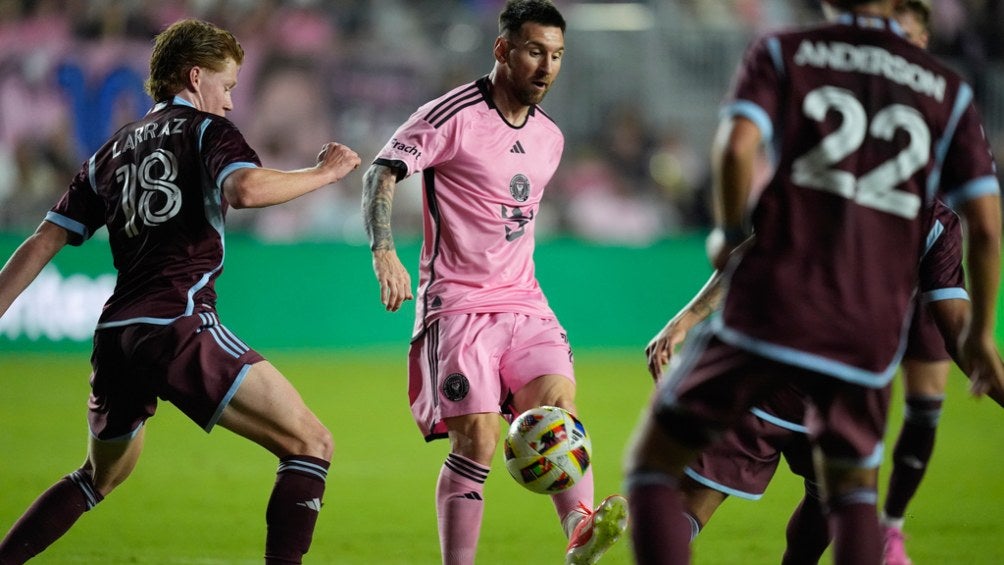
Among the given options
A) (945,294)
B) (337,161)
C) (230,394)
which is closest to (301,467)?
(230,394)

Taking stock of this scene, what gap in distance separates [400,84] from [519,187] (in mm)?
11592

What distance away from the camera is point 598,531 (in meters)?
5.35

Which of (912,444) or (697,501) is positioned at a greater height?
(697,501)

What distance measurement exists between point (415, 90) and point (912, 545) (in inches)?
464

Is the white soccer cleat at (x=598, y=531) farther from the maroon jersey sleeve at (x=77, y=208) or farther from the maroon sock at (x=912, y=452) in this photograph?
the maroon jersey sleeve at (x=77, y=208)

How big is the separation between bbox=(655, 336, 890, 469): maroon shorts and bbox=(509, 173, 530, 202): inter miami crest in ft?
7.24

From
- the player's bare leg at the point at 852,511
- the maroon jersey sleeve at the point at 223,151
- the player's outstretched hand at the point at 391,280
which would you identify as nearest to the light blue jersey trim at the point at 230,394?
the player's outstretched hand at the point at 391,280

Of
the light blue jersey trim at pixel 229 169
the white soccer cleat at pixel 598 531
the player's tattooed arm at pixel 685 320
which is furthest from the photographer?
the white soccer cleat at pixel 598 531

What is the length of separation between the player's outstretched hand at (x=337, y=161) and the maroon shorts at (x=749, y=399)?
65.6 inches

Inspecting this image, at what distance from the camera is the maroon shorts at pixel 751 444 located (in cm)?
511

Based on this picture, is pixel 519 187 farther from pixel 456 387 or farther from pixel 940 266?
pixel 940 266

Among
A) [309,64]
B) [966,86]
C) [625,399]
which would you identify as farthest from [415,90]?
[966,86]

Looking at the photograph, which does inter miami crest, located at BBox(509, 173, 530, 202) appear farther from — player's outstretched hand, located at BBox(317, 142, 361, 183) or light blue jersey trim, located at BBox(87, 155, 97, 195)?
light blue jersey trim, located at BBox(87, 155, 97, 195)

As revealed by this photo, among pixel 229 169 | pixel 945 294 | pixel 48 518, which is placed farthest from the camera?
pixel 945 294
